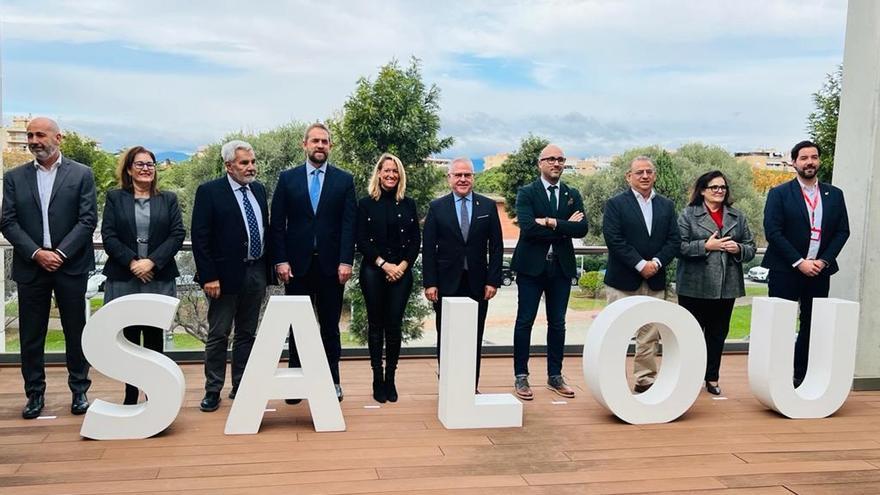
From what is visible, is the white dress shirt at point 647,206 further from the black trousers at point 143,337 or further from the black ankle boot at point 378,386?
the black trousers at point 143,337

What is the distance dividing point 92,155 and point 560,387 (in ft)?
98.3

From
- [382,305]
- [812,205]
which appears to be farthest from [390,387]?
[812,205]

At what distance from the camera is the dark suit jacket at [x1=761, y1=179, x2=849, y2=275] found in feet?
15.3

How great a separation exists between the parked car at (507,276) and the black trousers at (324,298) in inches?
43.1

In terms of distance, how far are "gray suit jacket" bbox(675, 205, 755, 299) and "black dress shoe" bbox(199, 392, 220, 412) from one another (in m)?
2.95

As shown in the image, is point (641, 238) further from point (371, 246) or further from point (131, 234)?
point (131, 234)

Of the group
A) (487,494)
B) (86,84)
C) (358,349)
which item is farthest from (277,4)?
(487,494)

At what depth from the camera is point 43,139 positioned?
152 inches

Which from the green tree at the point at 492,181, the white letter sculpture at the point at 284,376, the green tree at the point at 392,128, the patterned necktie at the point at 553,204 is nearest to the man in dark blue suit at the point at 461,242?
A: the patterned necktie at the point at 553,204

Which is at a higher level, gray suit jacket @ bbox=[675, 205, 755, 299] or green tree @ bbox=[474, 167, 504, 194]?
green tree @ bbox=[474, 167, 504, 194]

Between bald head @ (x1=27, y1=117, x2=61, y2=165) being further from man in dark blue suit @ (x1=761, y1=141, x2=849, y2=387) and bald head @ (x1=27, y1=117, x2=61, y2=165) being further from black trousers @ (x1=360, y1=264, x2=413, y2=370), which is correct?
man in dark blue suit @ (x1=761, y1=141, x2=849, y2=387)

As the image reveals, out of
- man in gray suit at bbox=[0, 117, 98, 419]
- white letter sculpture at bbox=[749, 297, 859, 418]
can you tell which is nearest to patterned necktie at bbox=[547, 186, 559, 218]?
white letter sculpture at bbox=[749, 297, 859, 418]

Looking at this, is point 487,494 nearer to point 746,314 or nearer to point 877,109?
point 746,314

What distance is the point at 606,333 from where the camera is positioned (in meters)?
3.97
